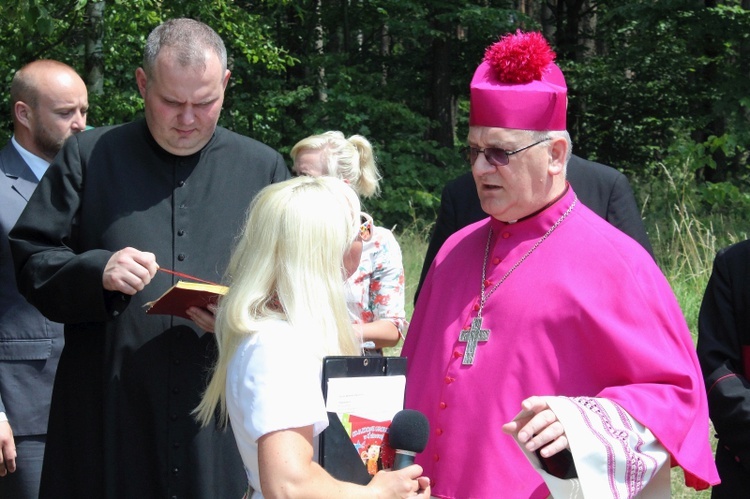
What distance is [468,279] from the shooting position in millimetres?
3158

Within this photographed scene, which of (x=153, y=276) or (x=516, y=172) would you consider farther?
(x=153, y=276)

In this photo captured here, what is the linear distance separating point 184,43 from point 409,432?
179 cm

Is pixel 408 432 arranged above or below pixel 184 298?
below

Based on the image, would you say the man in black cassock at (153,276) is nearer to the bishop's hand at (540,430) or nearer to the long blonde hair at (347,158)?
the bishop's hand at (540,430)

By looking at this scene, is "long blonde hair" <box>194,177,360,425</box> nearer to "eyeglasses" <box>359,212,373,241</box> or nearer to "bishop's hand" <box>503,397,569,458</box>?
"eyeglasses" <box>359,212,373,241</box>

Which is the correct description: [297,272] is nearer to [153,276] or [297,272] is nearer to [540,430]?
[540,430]

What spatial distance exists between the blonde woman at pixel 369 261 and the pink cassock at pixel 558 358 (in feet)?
5.02

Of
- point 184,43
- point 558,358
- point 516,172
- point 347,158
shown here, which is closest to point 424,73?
A: point 347,158

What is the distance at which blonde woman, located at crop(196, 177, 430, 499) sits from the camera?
2451 mm

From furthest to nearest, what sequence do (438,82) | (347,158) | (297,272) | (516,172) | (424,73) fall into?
(424,73)
(438,82)
(347,158)
(516,172)
(297,272)

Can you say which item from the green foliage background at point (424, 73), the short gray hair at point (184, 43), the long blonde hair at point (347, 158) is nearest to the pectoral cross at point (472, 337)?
the short gray hair at point (184, 43)

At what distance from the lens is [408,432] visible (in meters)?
2.53

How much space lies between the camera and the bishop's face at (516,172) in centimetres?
293

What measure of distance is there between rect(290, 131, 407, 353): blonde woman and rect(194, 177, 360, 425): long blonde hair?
175cm
